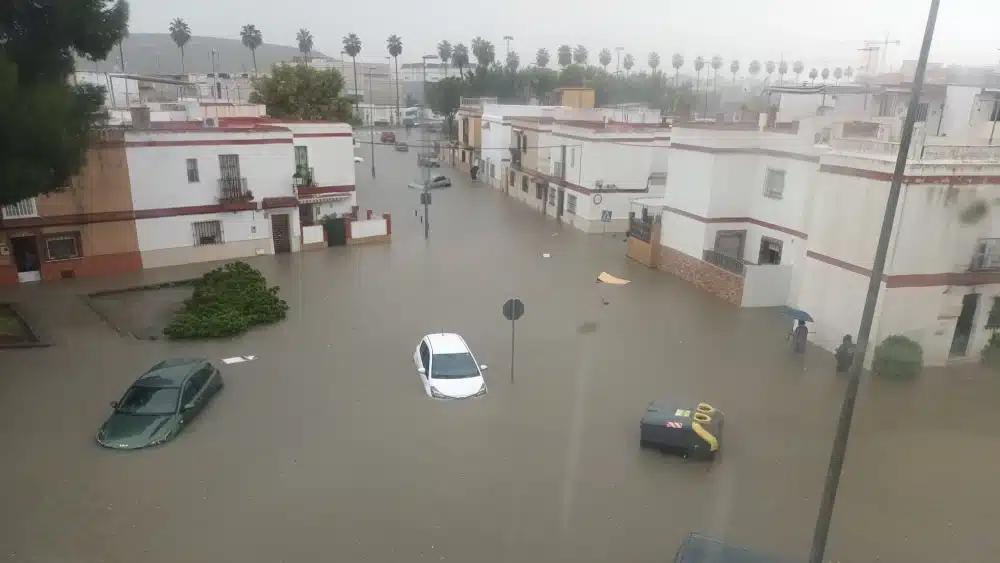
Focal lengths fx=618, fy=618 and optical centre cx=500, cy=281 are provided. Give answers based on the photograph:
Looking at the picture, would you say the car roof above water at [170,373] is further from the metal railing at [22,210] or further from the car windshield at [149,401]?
the metal railing at [22,210]

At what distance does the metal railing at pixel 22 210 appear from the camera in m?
19.3

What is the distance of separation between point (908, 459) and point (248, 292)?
52.8 feet

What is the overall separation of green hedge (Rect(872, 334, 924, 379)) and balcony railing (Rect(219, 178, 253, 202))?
21.4 meters

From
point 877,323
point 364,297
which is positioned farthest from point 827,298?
point 364,297

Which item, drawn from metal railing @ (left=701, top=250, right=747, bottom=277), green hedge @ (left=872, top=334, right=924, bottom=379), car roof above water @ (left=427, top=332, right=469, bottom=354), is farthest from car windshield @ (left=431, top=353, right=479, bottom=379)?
metal railing @ (left=701, top=250, right=747, bottom=277)

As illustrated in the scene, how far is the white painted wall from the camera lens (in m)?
21.8

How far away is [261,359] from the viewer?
48.4 ft

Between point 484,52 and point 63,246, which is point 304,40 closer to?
point 484,52

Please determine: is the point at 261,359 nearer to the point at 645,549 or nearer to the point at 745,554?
the point at 645,549

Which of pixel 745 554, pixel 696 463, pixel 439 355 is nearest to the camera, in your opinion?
pixel 745 554

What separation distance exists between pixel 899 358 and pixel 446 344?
1030 centimetres

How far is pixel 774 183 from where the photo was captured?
2048 centimetres

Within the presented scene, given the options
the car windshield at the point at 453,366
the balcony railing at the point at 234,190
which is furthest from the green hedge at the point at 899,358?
the balcony railing at the point at 234,190

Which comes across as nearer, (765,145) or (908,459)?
(908,459)
